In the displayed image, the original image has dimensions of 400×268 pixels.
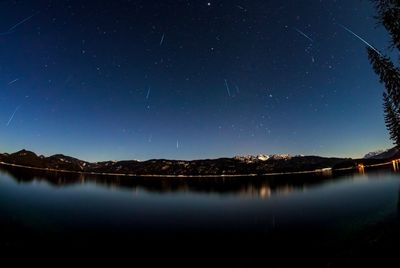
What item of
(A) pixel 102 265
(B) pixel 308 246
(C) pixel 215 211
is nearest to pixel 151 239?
(A) pixel 102 265

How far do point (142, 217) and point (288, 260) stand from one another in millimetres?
39255

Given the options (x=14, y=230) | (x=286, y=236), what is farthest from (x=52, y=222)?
(x=286, y=236)

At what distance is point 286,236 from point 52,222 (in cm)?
3723

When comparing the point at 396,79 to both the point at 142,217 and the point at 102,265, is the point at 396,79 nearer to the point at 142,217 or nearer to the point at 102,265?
the point at 102,265

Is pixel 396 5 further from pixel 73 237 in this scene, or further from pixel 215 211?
pixel 215 211

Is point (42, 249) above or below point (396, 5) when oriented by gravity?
below

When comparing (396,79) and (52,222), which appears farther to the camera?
(52,222)

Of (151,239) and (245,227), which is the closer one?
(151,239)

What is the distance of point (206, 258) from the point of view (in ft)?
89.5

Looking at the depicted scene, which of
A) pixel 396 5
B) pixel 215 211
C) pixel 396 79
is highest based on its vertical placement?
pixel 396 5

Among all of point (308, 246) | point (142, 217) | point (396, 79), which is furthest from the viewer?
point (142, 217)

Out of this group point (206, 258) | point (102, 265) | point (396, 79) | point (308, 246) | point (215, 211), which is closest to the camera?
point (396, 79)

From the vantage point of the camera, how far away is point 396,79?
2020 centimetres

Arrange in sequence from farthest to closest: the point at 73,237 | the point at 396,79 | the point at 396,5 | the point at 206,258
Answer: the point at 73,237 < the point at 206,258 < the point at 396,79 < the point at 396,5
